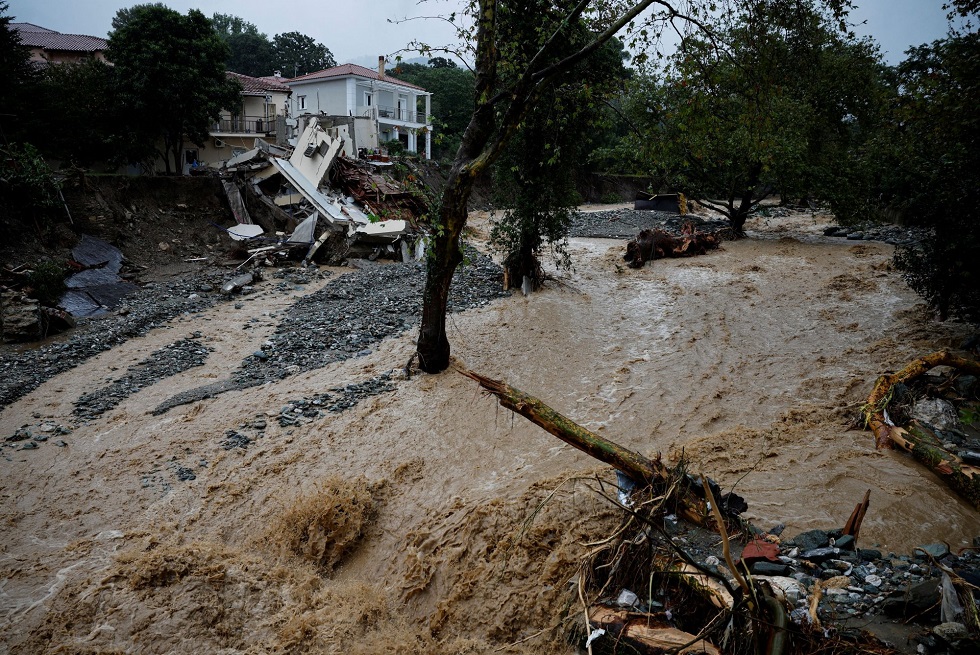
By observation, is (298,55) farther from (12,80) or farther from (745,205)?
(745,205)

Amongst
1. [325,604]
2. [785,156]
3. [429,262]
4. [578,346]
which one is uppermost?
[785,156]

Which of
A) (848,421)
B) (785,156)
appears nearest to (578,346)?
(848,421)

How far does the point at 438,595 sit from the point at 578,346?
245 inches

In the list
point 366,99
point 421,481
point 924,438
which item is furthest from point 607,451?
point 366,99

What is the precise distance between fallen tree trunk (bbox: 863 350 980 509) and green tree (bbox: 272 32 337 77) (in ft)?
183

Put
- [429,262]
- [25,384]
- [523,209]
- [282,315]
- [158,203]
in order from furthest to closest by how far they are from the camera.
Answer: [158,203], [282,315], [523,209], [25,384], [429,262]

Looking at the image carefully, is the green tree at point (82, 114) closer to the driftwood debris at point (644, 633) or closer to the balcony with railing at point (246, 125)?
the balcony with railing at point (246, 125)

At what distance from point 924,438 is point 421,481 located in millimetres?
5571

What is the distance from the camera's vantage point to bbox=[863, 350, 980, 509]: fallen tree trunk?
5.36 m

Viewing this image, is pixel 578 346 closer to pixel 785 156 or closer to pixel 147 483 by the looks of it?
pixel 147 483

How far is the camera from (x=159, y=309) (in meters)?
14.0

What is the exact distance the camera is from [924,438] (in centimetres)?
609

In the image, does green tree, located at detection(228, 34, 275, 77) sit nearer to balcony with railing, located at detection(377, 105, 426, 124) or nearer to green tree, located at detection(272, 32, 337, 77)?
green tree, located at detection(272, 32, 337, 77)

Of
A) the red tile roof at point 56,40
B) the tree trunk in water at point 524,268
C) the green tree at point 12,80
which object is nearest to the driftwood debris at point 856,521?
the tree trunk in water at point 524,268
